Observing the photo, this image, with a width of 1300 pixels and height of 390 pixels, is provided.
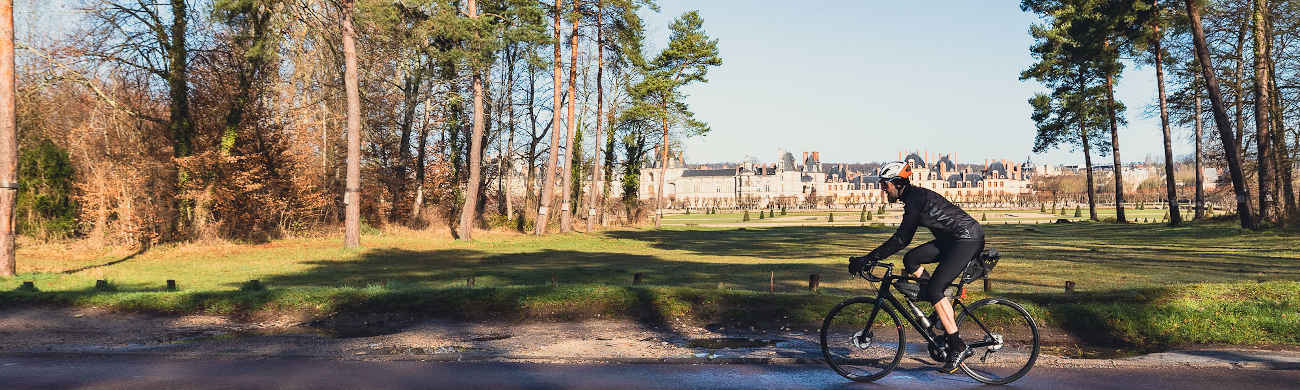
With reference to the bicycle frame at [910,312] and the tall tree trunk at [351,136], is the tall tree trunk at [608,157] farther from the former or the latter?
the bicycle frame at [910,312]

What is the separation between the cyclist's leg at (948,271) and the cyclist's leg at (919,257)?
87 mm

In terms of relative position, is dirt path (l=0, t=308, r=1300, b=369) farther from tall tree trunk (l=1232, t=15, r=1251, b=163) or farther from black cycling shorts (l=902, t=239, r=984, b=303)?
tall tree trunk (l=1232, t=15, r=1251, b=163)

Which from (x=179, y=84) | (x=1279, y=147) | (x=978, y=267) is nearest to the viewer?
(x=978, y=267)

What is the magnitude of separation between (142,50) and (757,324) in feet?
76.6

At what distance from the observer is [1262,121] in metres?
31.5

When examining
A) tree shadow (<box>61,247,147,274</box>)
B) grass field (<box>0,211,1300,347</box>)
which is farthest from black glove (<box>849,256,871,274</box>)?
tree shadow (<box>61,247,147,274</box>)

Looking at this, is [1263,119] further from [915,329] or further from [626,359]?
[626,359]

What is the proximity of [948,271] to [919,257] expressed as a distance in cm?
26

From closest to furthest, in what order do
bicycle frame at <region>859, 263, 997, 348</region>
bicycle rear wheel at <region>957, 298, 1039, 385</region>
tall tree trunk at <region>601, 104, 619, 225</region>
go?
bicycle rear wheel at <region>957, 298, 1039, 385</region>
bicycle frame at <region>859, 263, 997, 348</region>
tall tree trunk at <region>601, 104, 619, 225</region>

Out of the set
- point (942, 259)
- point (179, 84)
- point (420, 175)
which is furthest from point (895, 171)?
point (420, 175)

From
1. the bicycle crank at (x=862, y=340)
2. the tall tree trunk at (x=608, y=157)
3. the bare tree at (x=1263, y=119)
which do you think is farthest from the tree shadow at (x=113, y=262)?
the bare tree at (x=1263, y=119)

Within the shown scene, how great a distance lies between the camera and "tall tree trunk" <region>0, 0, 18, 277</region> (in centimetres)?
1752

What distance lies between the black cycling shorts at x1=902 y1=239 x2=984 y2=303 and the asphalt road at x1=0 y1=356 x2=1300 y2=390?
811mm

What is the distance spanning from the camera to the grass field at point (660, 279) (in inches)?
407
